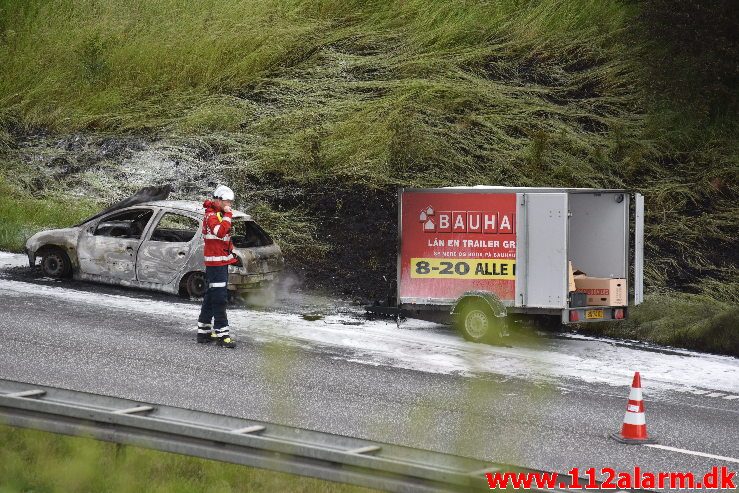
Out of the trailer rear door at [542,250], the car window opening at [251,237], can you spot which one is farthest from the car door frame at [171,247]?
the trailer rear door at [542,250]

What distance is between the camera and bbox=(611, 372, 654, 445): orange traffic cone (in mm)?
9633

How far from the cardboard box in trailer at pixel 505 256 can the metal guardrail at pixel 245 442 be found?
6.91 meters

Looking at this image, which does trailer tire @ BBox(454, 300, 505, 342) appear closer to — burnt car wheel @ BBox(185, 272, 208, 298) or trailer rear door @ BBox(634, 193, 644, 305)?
trailer rear door @ BBox(634, 193, 644, 305)

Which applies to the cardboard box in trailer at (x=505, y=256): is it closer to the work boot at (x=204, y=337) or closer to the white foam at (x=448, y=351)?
the white foam at (x=448, y=351)

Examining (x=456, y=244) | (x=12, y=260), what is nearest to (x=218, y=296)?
(x=456, y=244)

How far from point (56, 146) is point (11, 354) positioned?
12674 mm

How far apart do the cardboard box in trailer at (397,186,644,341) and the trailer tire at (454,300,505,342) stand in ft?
0.04

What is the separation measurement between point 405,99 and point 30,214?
763cm

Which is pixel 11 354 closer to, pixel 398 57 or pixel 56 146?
pixel 56 146

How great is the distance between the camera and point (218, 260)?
13.0 meters

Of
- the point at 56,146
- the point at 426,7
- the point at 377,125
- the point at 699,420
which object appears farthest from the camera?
the point at 426,7

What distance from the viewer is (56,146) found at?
24.0m

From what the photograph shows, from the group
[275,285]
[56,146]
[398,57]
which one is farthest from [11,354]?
[398,57]

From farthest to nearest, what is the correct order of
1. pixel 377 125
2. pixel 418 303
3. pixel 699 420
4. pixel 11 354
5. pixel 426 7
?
1. pixel 426 7
2. pixel 377 125
3. pixel 418 303
4. pixel 11 354
5. pixel 699 420
